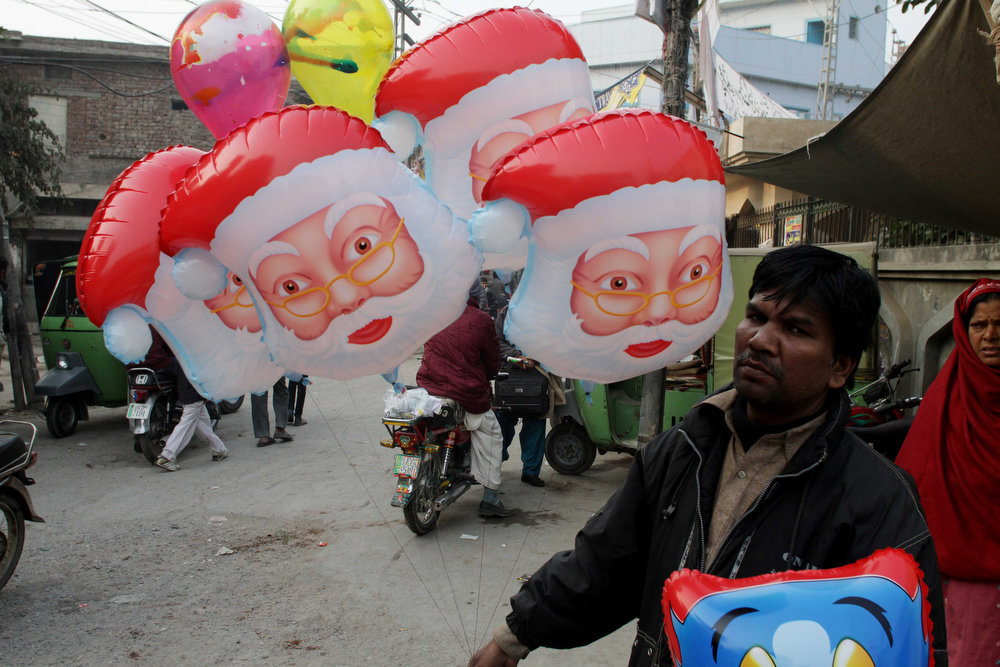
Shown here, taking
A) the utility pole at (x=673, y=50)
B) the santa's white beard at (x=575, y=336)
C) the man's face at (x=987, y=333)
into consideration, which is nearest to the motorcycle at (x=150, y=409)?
the utility pole at (x=673, y=50)

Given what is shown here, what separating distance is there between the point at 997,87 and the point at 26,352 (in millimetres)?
9050

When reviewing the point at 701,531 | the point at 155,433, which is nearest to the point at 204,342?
the point at 701,531

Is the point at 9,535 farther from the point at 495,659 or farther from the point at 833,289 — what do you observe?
the point at 833,289

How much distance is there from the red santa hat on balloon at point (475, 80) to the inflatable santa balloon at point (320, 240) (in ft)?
1.09

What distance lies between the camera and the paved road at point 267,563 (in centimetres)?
345

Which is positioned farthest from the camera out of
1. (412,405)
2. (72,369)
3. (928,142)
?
(72,369)

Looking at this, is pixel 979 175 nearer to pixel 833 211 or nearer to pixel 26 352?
pixel 833 211

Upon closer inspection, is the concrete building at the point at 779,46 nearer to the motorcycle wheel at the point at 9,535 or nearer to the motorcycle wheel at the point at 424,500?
the motorcycle wheel at the point at 424,500

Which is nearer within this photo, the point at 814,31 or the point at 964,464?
the point at 964,464

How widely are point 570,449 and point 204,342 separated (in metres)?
4.39

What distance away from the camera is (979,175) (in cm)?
308

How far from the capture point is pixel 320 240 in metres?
1.77

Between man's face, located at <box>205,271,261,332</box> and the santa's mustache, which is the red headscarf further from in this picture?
man's face, located at <box>205,271,261,332</box>

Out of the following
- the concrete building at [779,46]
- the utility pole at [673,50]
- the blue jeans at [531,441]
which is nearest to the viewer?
the utility pole at [673,50]
